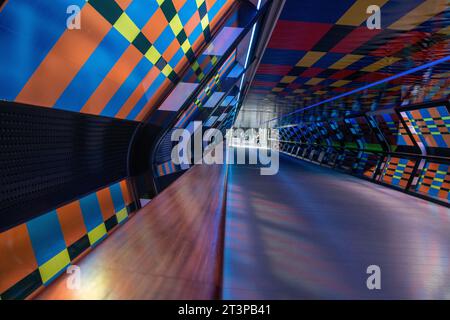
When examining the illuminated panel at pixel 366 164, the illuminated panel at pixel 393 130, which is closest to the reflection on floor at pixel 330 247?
the illuminated panel at pixel 366 164

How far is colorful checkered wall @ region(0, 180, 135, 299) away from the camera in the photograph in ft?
3.98

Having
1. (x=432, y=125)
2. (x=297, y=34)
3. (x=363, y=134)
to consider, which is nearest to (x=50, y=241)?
(x=297, y=34)

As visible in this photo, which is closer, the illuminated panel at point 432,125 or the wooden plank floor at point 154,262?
the wooden plank floor at point 154,262

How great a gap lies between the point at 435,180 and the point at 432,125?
1.25 m

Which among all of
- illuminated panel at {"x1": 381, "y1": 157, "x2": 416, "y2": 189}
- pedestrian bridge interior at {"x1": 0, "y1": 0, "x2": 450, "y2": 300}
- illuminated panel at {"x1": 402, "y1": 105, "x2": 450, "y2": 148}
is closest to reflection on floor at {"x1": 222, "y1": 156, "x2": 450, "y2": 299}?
pedestrian bridge interior at {"x1": 0, "y1": 0, "x2": 450, "y2": 300}

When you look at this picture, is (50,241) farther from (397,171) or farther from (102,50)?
(397,171)

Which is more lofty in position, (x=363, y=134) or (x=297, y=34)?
(x=297, y=34)

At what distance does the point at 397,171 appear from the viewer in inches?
214

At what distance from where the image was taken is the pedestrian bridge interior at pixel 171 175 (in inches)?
42.7

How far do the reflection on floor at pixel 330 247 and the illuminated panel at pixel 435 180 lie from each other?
1.02m

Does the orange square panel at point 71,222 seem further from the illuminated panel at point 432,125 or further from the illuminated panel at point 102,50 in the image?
the illuminated panel at point 432,125

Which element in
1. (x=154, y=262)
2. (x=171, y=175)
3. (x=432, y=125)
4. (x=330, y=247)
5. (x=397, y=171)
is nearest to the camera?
(x=154, y=262)
